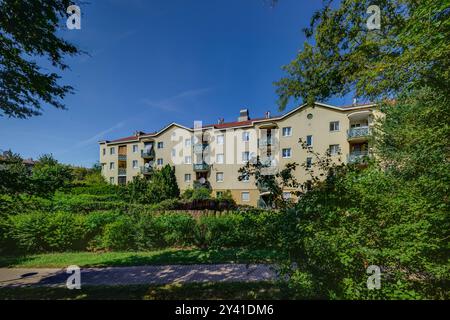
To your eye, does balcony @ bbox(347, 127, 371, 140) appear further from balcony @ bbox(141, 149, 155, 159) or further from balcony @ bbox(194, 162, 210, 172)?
balcony @ bbox(141, 149, 155, 159)

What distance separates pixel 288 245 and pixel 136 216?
9.83 meters

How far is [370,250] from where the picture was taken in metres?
2.78

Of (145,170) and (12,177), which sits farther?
(145,170)

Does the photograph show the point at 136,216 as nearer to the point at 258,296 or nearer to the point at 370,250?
the point at 258,296

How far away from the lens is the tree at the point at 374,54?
305 cm

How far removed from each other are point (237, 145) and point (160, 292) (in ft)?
82.1

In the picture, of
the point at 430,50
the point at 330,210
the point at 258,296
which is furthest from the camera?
the point at 258,296

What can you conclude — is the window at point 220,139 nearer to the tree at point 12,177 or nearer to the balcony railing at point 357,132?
the balcony railing at point 357,132

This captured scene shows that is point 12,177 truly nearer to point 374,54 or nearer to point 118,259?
point 118,259

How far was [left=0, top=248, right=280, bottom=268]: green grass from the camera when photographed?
314 inches

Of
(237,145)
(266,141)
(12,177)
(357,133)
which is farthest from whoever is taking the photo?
(237,145)
